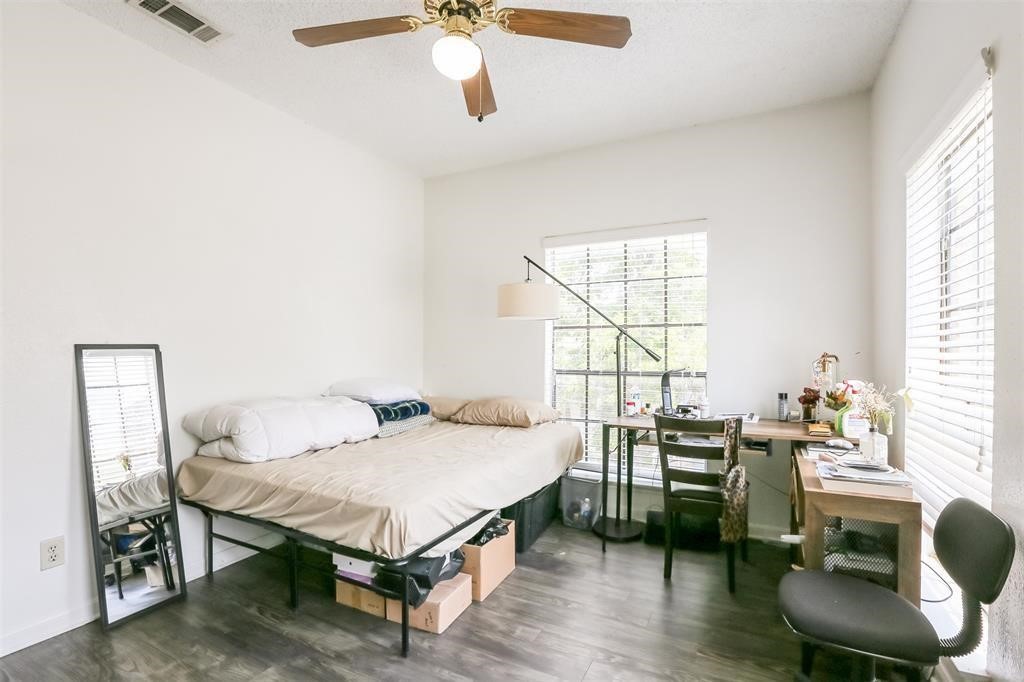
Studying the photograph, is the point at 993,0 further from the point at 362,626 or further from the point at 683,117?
the point at 362,626

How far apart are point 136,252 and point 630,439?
3.05 m

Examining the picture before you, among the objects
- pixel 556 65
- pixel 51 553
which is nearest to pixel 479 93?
pixel 556 65

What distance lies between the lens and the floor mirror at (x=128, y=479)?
2.25 metres

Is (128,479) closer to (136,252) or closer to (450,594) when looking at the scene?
(136,252)

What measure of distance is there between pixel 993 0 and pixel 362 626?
10.7ft

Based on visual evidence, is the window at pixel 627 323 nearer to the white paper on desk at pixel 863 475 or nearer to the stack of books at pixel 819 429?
the stack of books at pixel 819 429

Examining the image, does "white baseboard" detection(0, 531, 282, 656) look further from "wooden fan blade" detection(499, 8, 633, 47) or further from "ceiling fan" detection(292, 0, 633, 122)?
"wooden fan blade" detection(499, 8, 633, 47)

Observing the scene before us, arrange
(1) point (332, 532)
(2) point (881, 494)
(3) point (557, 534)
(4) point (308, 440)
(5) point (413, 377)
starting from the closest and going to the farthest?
(2) point (881, 494)
(1) point (332, 532)
(4) point (308, 440)
(3) point (557, 534)
(5) point (413, 377)

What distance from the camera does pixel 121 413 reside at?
7.81ft

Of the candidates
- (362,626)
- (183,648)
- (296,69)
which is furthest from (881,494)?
(296,69)

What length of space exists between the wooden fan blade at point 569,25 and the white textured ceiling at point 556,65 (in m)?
0.47

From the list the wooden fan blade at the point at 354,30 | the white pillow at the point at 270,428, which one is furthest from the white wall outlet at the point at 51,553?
the wooden fan blade at the point at 354,30

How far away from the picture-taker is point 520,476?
8.94ft

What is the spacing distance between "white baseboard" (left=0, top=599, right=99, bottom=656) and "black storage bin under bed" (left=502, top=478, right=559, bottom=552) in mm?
2064
